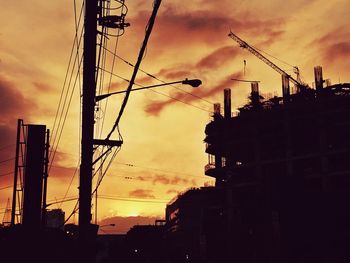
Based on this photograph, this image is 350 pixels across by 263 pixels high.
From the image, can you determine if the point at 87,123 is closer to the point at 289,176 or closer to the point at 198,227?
the point at 289,176

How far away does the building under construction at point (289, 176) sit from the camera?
86812 mm

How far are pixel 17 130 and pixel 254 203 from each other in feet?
210

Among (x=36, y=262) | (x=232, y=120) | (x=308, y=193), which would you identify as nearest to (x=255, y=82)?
(x=232, y=120)

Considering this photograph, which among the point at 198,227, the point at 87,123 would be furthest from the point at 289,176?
the point at 87,123

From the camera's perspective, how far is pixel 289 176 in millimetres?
92562

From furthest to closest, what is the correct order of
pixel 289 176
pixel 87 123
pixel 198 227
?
pixel 198 227
pixel 289 176
pixel 87 123

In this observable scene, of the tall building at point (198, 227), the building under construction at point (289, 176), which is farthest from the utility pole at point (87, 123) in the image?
the tall building at point (198, 227)

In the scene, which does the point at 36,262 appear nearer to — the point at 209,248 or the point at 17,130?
the point at 17,130

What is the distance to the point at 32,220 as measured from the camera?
141 feet

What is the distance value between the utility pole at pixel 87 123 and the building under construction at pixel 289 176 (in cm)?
7673

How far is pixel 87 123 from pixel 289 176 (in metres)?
83.0

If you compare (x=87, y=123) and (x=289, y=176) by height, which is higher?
(x=289, y=176)

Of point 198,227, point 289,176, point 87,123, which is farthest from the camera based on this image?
point 198,227

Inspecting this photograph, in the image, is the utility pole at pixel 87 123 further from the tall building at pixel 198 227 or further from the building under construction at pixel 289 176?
the tall building at pixel 198 227
